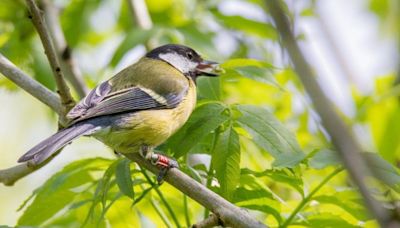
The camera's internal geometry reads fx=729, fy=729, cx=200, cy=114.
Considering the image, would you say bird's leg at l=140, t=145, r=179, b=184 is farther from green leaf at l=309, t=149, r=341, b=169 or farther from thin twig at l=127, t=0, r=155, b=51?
thin twig at l=127, t=0, r=155, b=51

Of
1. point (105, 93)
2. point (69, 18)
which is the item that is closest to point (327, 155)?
point (105, 93)

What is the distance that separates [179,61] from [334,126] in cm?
329

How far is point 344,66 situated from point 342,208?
131 cm

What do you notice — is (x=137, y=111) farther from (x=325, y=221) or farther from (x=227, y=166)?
(x=325, y=221)

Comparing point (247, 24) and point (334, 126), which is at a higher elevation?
point (334, 126)

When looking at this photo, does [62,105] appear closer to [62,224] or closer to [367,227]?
[62,224]

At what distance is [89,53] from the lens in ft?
18.3

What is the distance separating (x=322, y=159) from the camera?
2.30m

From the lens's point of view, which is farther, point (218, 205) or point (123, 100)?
point (123, 100)

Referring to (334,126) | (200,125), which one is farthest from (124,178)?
(334,126)

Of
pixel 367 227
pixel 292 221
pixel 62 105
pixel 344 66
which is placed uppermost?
pixel 344 66

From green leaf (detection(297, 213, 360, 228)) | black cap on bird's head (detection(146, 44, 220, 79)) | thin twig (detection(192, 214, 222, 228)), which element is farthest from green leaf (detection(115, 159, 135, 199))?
black cap on bird's head (detection(146, 44, 220, 79))

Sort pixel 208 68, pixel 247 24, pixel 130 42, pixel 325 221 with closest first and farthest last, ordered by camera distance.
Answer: pixel 325 221 → pixel 208 68 → pixel 130 42 → pixel 247 24

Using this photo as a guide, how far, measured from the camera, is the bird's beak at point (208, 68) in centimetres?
331
